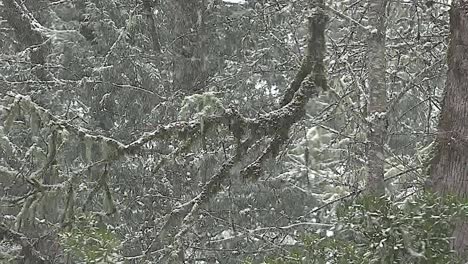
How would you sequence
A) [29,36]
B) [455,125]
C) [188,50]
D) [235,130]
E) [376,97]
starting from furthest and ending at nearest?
[29,36] → [188,50] → [376,97] → [235,130] → [455,125]

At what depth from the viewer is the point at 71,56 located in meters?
10.8

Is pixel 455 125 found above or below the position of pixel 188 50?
below

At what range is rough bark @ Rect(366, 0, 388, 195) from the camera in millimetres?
4941

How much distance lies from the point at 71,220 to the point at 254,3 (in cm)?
597

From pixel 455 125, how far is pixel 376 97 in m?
0.85

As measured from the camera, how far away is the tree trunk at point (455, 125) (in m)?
4.27

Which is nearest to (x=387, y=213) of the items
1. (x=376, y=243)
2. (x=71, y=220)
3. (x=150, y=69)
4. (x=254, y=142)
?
(x=376, y=243)

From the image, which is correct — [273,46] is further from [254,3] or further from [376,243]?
[376,243]

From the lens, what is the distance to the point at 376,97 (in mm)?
5094

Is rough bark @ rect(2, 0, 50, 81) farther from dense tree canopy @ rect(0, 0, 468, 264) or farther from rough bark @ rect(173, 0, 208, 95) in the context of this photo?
rough bark @ rect(173, 0, 208, 95)

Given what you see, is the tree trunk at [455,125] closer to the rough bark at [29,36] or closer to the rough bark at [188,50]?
the rough bark at [188,50]

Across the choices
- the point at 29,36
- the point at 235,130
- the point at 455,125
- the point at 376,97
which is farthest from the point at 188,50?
the point at 455,125

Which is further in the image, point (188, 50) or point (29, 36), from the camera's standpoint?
point (29, 36)

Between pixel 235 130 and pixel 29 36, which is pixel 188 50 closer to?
pixel 29 36
